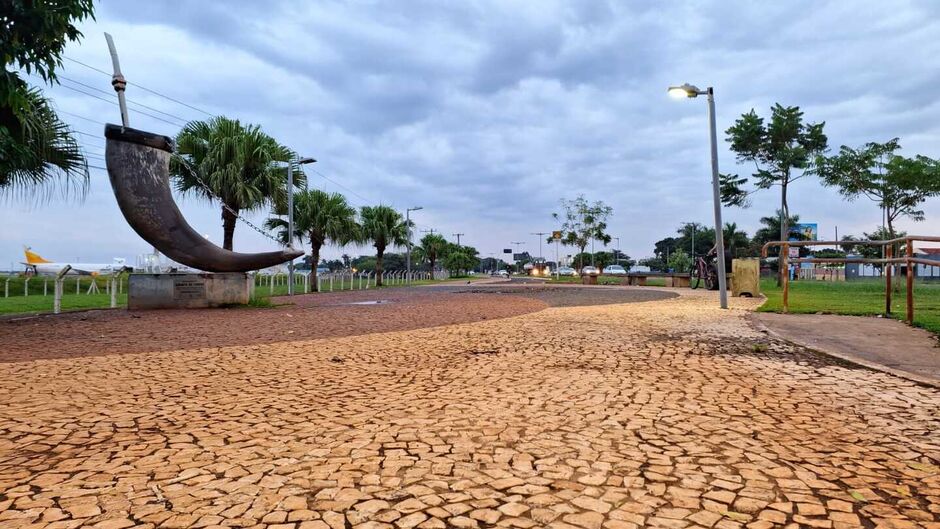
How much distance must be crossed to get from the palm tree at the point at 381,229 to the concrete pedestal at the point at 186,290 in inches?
901

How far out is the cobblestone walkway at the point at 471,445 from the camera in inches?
84.5

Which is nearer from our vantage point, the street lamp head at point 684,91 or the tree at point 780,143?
the street lamp head at point 684,91

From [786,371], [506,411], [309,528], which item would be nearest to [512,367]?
[506,411]

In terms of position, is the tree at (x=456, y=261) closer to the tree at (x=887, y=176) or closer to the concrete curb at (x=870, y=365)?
the tree at (x=887, y=176)

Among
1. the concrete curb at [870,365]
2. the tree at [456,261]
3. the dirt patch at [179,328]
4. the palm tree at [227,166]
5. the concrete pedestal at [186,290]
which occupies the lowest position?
the dirt patch at [179,328]

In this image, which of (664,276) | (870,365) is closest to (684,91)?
(870,365)

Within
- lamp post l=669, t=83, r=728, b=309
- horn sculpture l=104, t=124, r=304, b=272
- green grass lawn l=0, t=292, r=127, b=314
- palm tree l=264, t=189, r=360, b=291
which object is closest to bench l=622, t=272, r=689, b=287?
lamp post l=669, t=83, r=728, b=309

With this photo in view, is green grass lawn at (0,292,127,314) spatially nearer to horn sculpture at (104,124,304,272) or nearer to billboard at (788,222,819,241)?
horn sculpture at (104,124,304,272)

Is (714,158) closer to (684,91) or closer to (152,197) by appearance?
(684,91)

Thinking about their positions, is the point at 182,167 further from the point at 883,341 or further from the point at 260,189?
the point at 883,341

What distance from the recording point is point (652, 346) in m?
6.40

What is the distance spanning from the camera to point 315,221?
28.3m

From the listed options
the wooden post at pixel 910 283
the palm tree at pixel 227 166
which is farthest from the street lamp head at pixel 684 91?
the palm tree at pixel 227 166

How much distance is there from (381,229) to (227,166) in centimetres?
2097
